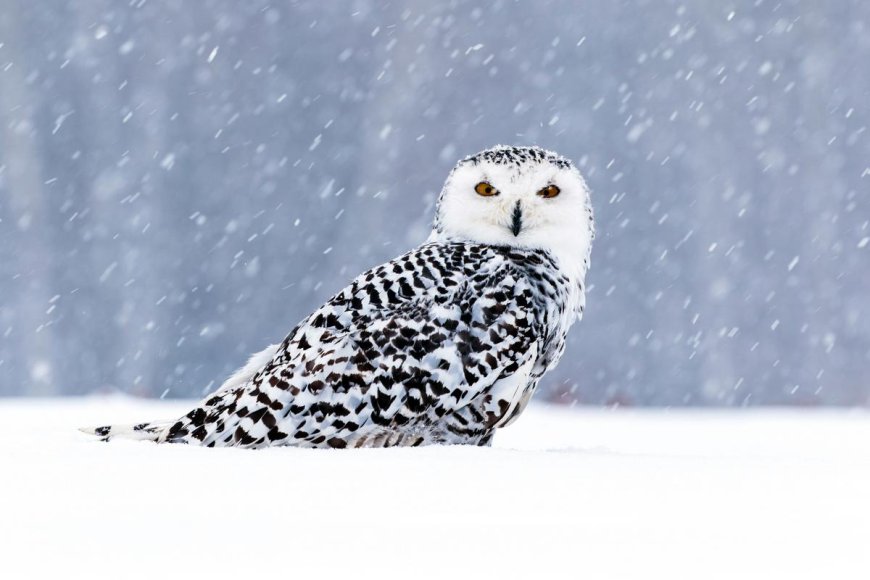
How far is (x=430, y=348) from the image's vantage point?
7.72 ft

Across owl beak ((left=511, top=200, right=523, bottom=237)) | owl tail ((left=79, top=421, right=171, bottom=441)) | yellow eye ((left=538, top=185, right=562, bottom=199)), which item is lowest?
owl tail ((left=79, top=421, right=171, bottom=441))

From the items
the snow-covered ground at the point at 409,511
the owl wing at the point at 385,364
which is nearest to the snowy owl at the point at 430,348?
the owl wing at the point at 385,364

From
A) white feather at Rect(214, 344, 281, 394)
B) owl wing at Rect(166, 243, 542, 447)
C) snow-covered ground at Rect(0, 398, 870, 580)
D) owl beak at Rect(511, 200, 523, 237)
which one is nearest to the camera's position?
snow-covered ground at Rect(0, 398, 870, 580)

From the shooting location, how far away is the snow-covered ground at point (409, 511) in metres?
1.22

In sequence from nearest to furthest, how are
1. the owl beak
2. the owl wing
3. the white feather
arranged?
the owl wing, the white feather, the owl beak

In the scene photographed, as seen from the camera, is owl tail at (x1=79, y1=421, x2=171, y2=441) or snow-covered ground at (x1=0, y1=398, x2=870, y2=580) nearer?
snow-covered ground at (x1=0, y1=398, x2=870, y2=580)

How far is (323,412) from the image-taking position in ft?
7.45

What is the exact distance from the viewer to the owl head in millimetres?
2754

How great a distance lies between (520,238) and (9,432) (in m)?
1.50

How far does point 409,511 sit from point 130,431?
1.24 m

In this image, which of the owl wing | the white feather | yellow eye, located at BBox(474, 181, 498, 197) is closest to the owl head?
yellow eye, located at BBox(474, 181, 498, 197)

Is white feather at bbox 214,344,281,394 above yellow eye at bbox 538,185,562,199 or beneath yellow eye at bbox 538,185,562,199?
beneath

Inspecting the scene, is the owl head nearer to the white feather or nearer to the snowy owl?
the snowy owl

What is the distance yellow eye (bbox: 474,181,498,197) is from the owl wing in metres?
0.33
